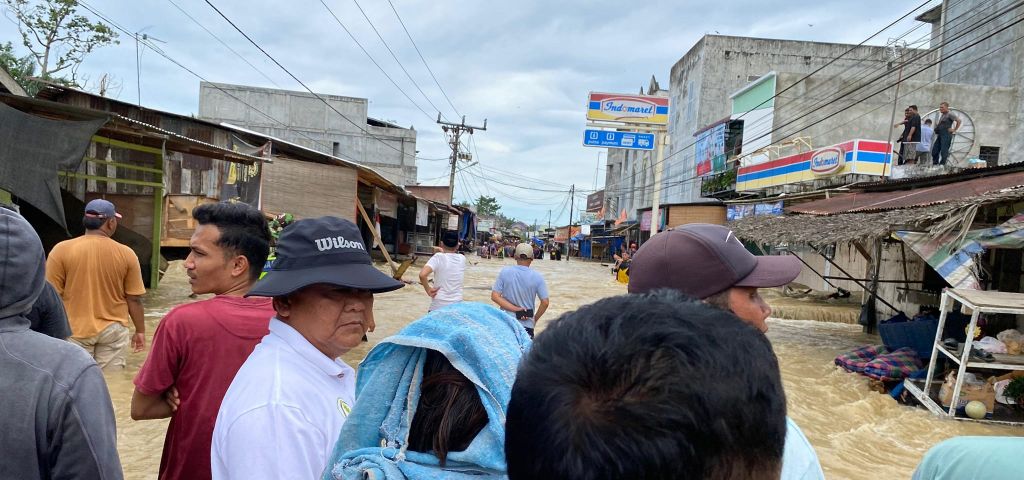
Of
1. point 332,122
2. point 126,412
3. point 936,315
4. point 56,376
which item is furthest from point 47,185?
point 332,122

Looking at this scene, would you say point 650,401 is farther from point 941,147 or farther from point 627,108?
point 627,108

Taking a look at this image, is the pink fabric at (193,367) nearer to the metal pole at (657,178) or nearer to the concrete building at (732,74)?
the metal pole at (657,178)

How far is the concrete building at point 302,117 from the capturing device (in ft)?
116

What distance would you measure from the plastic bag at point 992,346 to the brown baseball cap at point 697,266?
21.6ft

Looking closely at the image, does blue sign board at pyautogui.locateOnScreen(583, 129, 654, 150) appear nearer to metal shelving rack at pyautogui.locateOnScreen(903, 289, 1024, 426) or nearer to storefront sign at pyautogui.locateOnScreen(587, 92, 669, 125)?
storefront sign at pyautogui.locateOnScreen(587, 92, 669, 125)

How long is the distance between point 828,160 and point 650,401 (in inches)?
717

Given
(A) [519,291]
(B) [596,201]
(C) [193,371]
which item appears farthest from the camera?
(B) [596,201]

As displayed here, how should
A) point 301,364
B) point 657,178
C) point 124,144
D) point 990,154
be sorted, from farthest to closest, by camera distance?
point 990,154 → point 657,178 → point 124,144 → point 301,364

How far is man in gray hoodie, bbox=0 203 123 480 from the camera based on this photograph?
135 centimetres

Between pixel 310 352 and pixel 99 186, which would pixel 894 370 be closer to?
pixel 310 352

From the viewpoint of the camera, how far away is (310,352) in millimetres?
1547

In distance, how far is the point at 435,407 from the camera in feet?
3.44

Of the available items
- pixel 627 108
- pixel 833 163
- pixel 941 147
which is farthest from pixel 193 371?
pixel 627 108

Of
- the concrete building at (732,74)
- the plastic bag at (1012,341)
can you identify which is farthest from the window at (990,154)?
the plastic bag at (1012,341)
